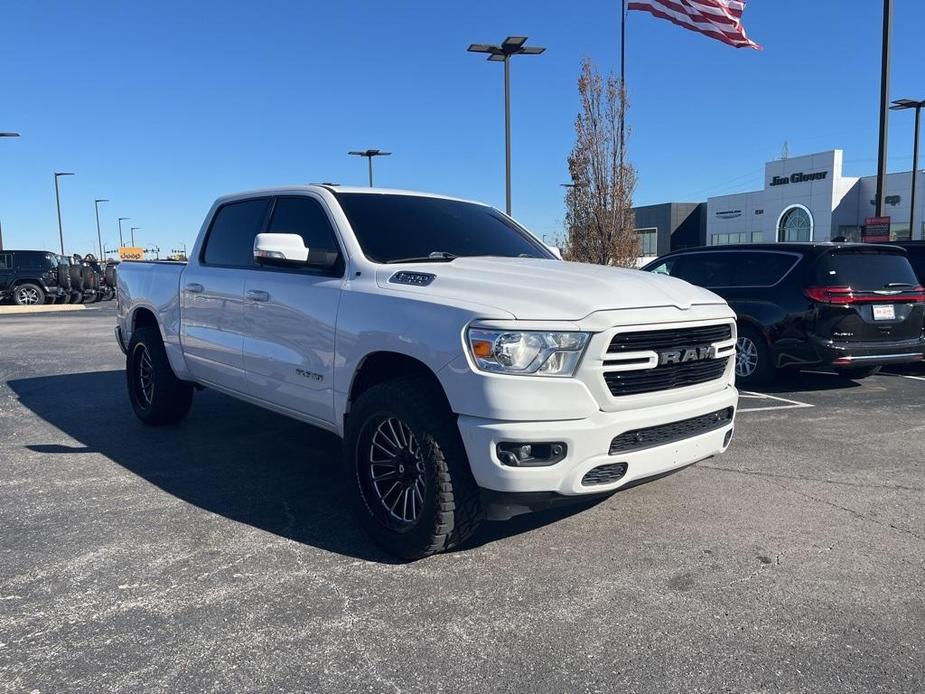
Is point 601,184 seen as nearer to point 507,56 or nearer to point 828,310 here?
point 507,56

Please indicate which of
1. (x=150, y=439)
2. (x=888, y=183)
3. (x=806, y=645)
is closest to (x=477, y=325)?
(x=806, y=645)

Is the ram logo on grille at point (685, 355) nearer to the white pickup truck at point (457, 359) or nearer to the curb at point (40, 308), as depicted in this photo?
the white pickup truck at point (457, 359)

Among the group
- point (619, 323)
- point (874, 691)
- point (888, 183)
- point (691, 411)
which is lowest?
point (874, 691)

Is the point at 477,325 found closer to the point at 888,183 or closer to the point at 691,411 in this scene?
the point at 691,411

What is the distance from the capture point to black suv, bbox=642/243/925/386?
758cm

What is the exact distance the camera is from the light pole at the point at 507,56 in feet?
54.4

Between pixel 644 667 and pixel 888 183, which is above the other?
pixel 888 183

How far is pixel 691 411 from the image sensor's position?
361 centimetres

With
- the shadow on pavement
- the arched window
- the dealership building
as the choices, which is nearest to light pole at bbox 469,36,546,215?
the shadow on pavement

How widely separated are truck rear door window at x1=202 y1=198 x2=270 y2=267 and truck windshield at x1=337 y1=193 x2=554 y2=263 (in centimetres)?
92

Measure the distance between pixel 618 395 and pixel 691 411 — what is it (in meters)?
0.51

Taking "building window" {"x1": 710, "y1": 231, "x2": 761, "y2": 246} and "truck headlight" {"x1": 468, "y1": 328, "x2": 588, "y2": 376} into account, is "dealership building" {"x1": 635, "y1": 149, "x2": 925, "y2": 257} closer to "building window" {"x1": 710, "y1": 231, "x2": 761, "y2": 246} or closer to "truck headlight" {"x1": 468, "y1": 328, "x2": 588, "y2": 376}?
"building window" {"x1": 710, "y1": 231, "x2": 761, "y2": 246}

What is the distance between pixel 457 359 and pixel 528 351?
1.04 feet

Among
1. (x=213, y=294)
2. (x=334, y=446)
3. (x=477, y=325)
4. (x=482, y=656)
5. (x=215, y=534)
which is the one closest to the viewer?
(x=482, y=656)
